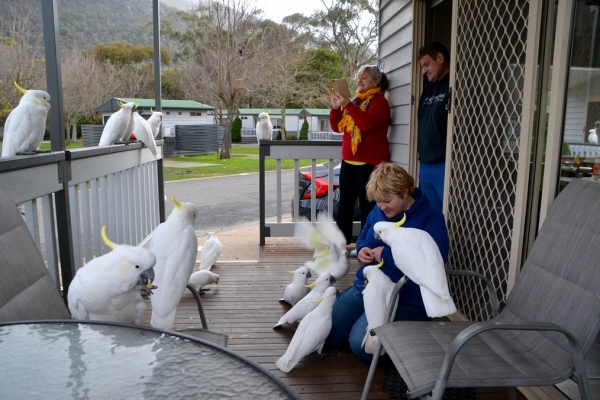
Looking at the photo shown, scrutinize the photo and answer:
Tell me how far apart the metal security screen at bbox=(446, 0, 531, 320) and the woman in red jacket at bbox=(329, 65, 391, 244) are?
2.90 ft

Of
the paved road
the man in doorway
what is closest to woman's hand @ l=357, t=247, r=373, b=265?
the man in doorway

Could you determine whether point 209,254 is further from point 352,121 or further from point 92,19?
point 92,19

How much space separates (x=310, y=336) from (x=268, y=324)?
57 centimetres

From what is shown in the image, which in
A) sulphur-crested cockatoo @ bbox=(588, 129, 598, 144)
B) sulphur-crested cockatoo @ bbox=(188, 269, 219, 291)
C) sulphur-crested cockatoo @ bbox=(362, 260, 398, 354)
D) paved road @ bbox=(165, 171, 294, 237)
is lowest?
paved road @ bbox=(165, 171, 294, 237)

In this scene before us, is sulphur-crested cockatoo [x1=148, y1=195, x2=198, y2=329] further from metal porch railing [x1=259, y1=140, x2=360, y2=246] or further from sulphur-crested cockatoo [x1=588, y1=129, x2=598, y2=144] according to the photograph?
metal porch railing [x1=259, y1=140, x2=360, y2=246]

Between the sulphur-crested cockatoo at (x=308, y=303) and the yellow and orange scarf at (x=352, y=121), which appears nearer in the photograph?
the sulphur-crested cockatoo at (x=308, y=303)

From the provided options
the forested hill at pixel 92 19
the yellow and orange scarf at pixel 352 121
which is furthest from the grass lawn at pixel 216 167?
the yellow and orange scarf at pixel 352 121

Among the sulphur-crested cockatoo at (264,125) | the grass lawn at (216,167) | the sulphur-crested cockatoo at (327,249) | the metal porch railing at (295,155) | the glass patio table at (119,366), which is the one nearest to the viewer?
the glass patio table at (119,366)

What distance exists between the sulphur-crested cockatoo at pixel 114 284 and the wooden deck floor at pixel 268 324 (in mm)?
779

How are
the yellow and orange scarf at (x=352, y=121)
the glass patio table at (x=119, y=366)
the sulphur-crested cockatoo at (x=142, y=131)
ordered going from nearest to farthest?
the glass patio table at (x=119, y=366), the yellow and orange scarf at (x=352, y=121), the sulphur-crested cockatoo at (x=142, y=131)

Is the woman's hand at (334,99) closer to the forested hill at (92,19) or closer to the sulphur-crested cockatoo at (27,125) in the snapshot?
the sulphur-crested cockatoo at (27,125)

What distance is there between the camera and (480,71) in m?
2.18

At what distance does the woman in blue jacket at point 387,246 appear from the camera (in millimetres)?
1828

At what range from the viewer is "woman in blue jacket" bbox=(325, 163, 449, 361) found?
1828 mm
